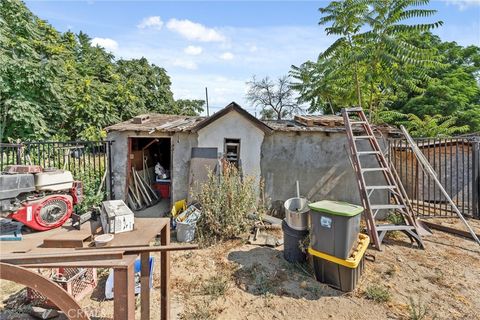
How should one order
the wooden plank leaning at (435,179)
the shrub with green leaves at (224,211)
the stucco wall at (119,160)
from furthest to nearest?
the stucco wall at (119,160), the shrub with green leaves at (224,211), the wooden plank leaning at (435,179)

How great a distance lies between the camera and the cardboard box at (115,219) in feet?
7.97

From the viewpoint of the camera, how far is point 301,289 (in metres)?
4.29

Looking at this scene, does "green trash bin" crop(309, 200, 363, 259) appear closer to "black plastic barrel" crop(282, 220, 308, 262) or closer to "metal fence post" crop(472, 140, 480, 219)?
"black plastic barrel" crop(282, 220, 308, 262)

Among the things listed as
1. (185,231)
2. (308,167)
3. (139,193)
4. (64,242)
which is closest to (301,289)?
(185,231)

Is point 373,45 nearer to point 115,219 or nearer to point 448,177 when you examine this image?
point 448,177

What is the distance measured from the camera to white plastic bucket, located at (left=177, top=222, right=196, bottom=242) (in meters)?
6.14

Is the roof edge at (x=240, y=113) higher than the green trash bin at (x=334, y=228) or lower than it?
higher

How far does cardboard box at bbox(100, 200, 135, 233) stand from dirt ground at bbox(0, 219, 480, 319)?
190 cm

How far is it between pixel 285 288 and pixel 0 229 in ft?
12.7

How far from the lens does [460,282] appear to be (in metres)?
4.47

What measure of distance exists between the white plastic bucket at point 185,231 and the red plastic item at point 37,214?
243cm

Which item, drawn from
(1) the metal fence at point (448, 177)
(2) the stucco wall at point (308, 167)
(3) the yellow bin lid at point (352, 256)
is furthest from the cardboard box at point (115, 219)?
(1) the metal fence at point (448, 177)

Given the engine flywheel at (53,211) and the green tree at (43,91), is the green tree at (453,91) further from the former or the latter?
the engine flywheel at (53,211)

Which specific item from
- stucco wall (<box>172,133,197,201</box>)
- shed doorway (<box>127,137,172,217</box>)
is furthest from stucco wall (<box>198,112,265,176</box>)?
shed doorway (<box>127,137,172,217</box>)
